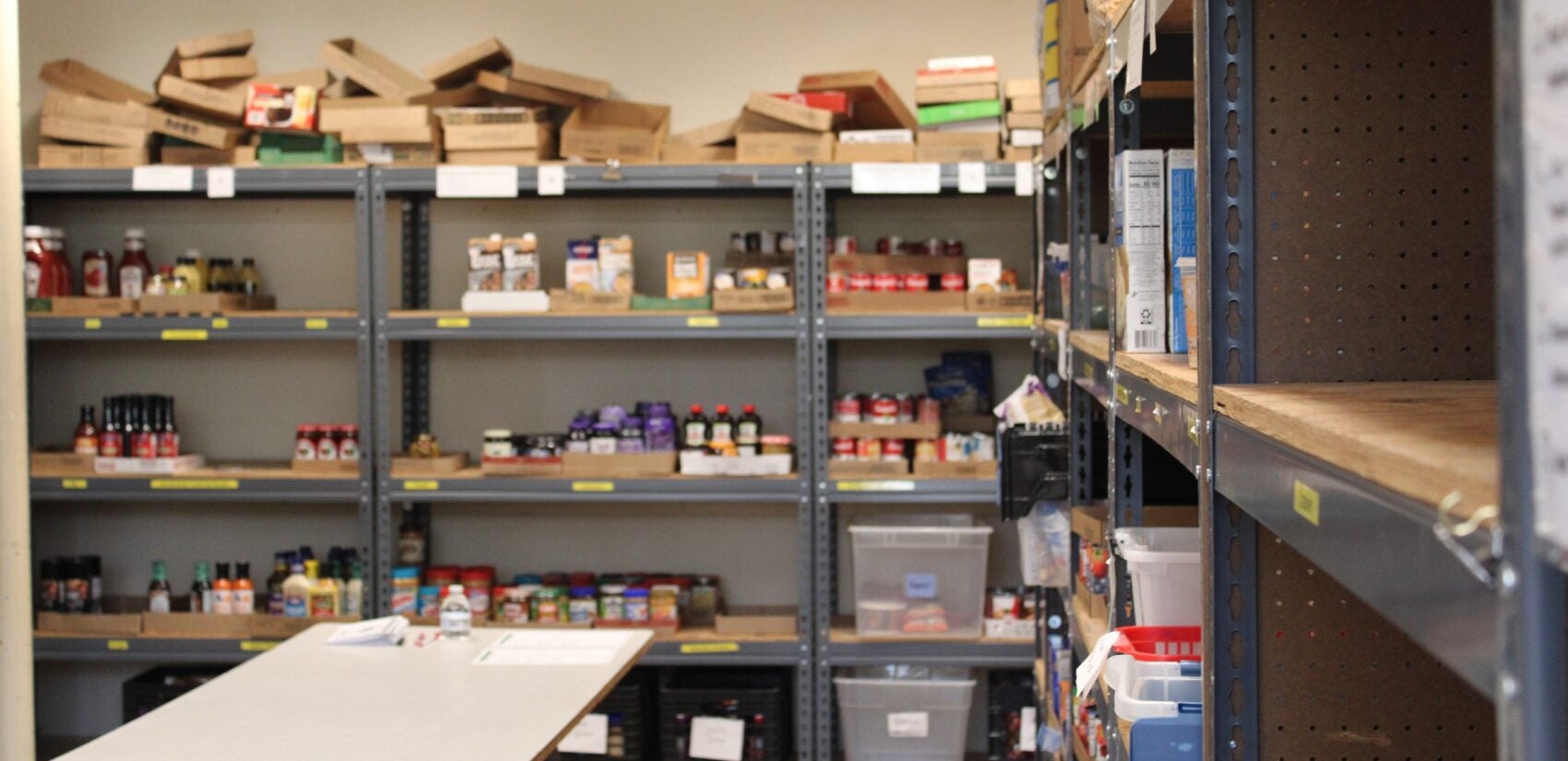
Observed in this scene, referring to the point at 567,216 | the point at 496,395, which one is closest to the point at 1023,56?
the point at 567,216

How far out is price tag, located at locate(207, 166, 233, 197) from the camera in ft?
15.6

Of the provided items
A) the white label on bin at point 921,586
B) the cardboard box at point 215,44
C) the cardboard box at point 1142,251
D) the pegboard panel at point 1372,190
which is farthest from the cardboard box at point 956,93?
the pegboard panel at point 1372,190

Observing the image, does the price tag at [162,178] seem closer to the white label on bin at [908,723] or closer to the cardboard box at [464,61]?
the cardboard box at [464,61]

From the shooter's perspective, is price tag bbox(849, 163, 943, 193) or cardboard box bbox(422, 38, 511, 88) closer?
price tag bbox(849, 163, 943, 193)

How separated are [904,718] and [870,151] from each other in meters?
1.77

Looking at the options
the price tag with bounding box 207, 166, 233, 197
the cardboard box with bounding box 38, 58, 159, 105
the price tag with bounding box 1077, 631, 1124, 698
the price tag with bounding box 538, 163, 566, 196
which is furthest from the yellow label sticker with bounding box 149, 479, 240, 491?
the price tag with bounding box 1077, 631, 1124, 698

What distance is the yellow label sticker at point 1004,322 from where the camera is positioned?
4.59 m

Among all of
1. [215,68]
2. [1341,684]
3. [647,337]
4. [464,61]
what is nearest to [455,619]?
[647,337]

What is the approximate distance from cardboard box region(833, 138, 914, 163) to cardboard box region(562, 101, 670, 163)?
591 mm

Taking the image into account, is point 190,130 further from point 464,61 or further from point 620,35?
point 620,35

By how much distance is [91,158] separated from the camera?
4.81 m

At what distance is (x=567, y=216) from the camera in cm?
519

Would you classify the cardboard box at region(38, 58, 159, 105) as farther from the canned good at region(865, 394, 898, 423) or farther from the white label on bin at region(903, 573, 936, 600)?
the white label on bin at region(903, 573, 936, 600)

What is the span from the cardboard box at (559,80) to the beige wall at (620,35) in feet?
0.89
